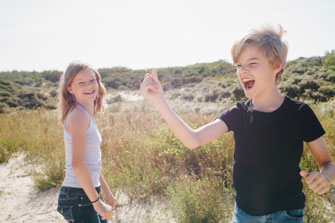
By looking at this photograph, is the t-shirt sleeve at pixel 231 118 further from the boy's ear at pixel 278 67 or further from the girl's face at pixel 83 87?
the girl's face at pixel 83 87

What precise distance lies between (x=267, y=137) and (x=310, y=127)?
25 cm

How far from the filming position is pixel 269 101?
57.0 inches

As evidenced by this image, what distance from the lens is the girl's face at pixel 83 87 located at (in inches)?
72.1

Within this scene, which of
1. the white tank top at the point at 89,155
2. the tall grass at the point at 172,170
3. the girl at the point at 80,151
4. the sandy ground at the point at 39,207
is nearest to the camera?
the girl at the point at 80,151

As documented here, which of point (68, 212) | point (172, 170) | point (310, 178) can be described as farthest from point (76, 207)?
point (172, 170)

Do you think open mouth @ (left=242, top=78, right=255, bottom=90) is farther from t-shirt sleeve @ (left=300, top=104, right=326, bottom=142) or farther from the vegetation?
the vegetation

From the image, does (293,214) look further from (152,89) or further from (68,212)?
(68,212)

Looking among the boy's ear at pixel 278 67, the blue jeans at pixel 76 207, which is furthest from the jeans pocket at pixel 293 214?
the blue jeans at pixel 76 207

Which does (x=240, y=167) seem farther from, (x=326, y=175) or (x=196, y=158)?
(x=196, y=158)

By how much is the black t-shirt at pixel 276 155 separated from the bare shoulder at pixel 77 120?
3.79ft

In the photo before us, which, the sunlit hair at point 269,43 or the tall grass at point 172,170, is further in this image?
the tall grass at point 172,170

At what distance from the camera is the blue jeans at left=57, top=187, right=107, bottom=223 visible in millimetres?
1597

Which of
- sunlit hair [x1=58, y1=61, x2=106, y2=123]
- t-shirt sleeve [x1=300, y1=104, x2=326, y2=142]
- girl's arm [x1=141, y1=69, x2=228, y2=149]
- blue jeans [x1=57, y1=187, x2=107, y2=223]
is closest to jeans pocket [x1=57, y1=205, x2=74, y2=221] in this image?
blue jeans [x1=57, y1=187, x2=107, y2=223]

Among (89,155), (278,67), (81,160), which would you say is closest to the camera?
(278,67)
